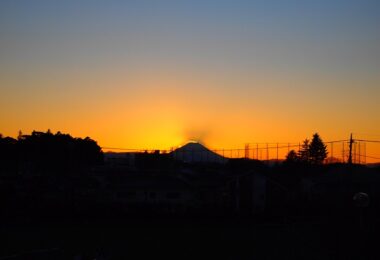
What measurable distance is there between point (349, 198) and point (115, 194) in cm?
2188

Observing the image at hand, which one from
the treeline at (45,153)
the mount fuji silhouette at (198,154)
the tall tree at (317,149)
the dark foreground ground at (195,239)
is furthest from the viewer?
the tall tree at (317,149)

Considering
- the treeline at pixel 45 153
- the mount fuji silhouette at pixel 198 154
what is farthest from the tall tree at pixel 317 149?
the treeline at pixel 45 153

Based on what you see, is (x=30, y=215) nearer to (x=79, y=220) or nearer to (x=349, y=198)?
(x=79, y=220)

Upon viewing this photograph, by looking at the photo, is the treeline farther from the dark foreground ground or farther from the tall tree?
the tall tree

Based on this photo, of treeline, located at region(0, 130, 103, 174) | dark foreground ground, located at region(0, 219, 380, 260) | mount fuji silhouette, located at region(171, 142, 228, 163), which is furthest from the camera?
mount fuji silhouette, located at region(171, 142, 228, 163)

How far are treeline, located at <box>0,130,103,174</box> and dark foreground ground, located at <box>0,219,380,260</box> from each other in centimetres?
2720

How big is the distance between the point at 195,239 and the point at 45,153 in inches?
1556

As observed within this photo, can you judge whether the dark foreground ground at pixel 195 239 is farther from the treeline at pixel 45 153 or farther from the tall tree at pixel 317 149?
the tall tree at pixel 317 149

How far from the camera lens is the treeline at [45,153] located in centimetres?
6788

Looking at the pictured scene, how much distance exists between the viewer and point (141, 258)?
28453 mm

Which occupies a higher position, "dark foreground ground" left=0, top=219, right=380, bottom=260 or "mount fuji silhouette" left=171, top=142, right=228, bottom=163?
"mount fuji silhouette" left=171, top=142, right=228, bottom=163

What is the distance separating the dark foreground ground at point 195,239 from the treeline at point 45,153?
89.2ft

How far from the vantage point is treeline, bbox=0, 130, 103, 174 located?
67.9 metres

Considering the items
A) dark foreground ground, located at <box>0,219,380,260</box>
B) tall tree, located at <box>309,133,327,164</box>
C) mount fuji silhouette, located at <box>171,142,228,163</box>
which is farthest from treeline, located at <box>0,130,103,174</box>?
tall tree, located at <box>309,133,327,164</box>
